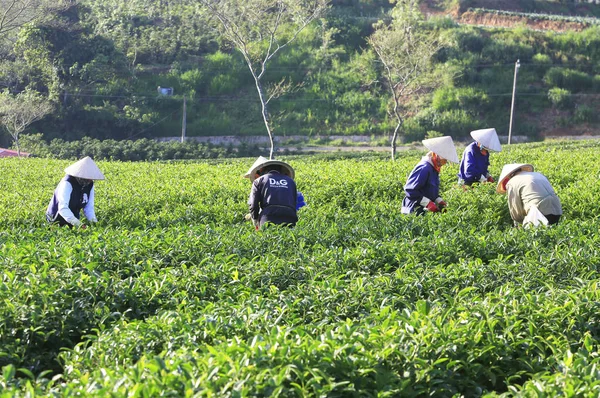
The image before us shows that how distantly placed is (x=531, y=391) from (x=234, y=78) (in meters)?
41.9

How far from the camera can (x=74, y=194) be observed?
874cm

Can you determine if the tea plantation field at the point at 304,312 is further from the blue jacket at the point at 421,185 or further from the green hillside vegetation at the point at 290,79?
the green hillside vegetation at the point at 290,79

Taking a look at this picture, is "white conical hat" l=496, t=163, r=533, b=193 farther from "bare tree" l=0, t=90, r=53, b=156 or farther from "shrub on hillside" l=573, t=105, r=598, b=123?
"shrub on hillside" l=573, t=105, r=598, b=123

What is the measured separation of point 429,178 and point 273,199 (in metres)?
2.10

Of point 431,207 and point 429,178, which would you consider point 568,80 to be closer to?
point 429,178

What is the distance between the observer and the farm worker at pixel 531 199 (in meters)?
8.18

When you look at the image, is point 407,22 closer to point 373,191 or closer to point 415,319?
point 373,191

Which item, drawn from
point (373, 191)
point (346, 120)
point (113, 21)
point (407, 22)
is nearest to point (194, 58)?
point (113, 21)

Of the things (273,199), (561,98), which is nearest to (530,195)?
(273,199)

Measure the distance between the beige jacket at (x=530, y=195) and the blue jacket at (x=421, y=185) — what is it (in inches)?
38.3

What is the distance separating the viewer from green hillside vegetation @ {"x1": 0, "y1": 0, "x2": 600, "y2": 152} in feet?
132

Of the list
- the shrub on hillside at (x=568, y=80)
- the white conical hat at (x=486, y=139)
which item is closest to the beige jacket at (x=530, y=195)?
the white conical hat at (x=486, y=139)

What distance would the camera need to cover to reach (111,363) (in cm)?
398

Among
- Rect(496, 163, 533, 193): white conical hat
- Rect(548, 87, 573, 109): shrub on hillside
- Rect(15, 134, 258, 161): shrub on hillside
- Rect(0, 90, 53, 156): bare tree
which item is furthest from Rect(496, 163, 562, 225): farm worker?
Rect(548, 87, 573, 109): shrub on hillside
